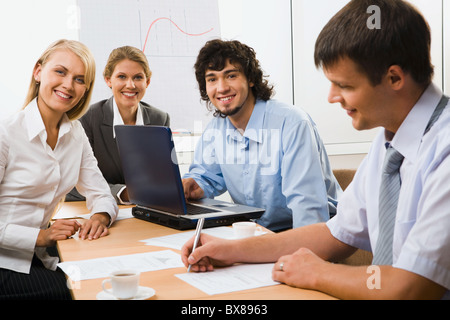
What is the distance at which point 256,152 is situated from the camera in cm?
215

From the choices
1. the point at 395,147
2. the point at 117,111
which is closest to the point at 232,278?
the point at 395,147

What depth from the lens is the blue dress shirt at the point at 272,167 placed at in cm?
193

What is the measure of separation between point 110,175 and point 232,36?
1463mm

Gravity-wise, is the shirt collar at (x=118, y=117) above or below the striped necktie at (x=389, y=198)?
above

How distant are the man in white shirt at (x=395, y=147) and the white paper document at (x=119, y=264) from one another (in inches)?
3.8

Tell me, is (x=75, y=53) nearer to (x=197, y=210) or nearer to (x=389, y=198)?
(x=197, y=210)

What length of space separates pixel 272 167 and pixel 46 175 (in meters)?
0.92

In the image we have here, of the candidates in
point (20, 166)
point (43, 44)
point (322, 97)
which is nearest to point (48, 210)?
point (20, 166)

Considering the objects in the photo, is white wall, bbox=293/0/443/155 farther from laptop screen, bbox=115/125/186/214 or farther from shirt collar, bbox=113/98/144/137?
laptop screen, bbox=115/125/186/214

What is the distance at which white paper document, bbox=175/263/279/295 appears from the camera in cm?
102

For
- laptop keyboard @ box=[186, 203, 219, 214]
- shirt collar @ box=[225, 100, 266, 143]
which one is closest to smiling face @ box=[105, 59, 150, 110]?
shirt collar @ box=[225, 100, 266, 143]

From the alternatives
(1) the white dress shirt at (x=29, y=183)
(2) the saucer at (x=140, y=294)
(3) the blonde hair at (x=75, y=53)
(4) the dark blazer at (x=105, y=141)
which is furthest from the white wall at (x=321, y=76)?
(2) the saucer at (x=140, y=294)

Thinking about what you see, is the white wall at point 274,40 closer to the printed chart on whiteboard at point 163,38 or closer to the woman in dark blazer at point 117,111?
the printed chart on whiteboard at point 163,38
